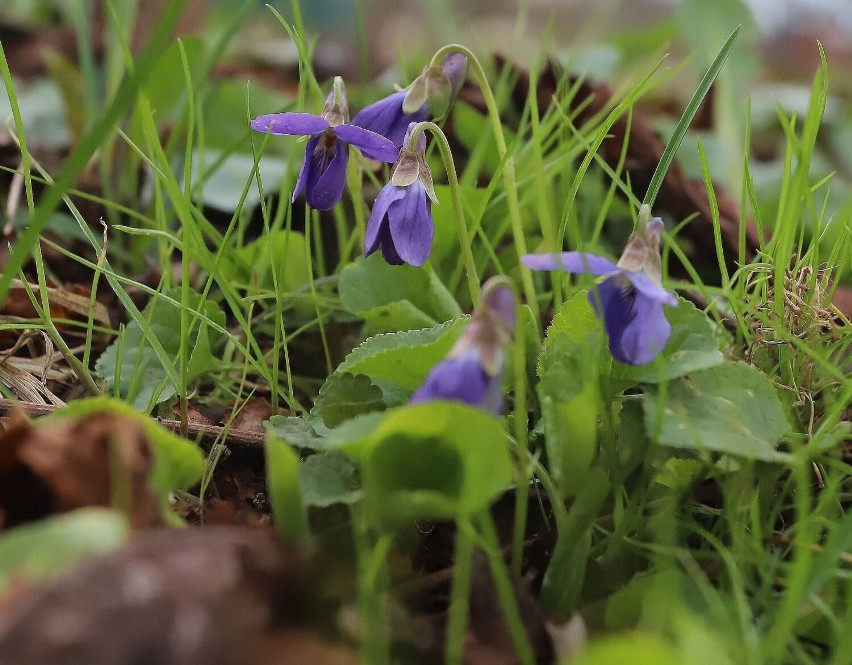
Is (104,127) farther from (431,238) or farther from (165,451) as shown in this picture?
(431,238)

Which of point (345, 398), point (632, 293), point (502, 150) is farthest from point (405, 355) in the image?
point (502, 150)

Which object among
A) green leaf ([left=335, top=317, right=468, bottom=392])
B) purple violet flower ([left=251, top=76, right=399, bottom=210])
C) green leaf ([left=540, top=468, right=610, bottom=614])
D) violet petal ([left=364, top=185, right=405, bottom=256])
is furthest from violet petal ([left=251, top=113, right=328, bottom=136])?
green leaf ([left=540, top=468, right=610, bottom=614])

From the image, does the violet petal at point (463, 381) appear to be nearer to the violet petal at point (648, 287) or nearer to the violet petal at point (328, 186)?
the violet petal at point (648, 287)

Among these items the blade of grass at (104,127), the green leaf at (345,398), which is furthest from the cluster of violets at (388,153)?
the blade of grass at (104,127)

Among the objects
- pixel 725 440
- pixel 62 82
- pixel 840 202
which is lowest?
pixel 840 202

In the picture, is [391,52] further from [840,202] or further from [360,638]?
[360,638]

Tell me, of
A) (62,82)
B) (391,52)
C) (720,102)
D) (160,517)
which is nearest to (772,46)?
(391,52)

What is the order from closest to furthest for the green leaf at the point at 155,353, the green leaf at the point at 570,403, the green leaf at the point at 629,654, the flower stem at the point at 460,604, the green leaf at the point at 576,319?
the green leaf at the point at 629,654 → the flower stem at the point at 460,604 → the green leaf at the point at 570,403 → the green leaf at the point at 576,319 → the green leaf at the point at 155,353
